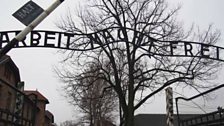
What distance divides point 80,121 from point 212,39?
2279 centimetres

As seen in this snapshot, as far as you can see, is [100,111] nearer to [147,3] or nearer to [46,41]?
[147,3]

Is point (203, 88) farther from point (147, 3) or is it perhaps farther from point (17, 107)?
point (17, 107)

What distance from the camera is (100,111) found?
3102cm

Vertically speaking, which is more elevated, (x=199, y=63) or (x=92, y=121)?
(x=199, y=63)

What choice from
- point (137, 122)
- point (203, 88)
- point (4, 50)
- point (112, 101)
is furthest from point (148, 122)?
point (4, 50)

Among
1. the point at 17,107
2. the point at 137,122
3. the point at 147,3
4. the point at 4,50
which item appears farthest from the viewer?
the point at 137,122

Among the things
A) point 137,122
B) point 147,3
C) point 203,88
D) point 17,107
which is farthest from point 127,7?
point 137,122

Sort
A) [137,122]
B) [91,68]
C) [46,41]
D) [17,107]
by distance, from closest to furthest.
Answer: [17,107] < [46,41] < [91,68] < [137,122]

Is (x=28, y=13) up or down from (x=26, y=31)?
up

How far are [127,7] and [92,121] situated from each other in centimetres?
1665

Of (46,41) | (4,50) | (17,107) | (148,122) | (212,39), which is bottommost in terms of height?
(148,122)

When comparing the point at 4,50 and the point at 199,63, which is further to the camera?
the point at 199,63

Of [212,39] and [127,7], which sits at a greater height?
[127,7]

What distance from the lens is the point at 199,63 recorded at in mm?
17359
